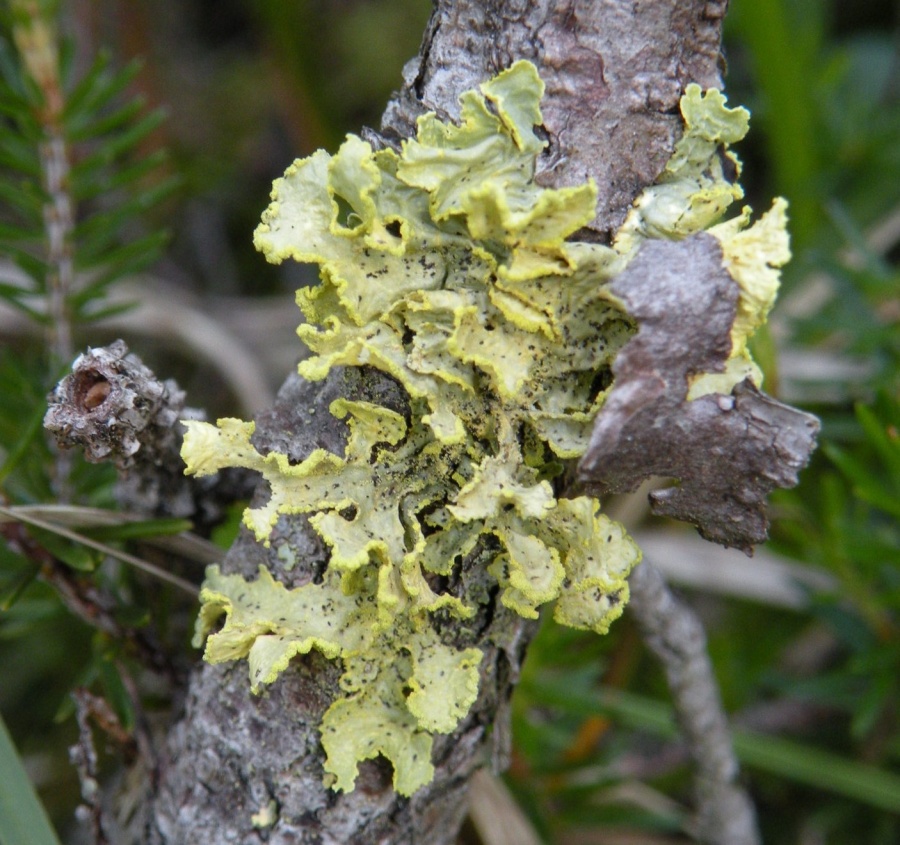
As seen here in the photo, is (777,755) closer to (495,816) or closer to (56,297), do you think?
(495,816)

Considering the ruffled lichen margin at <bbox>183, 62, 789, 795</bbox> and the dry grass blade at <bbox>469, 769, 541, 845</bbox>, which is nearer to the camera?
the ruffled lichen margin at <bbox>183, 62, 789, 795</bbox>

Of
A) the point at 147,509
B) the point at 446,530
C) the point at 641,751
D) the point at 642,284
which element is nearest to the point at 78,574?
A: the point at 147,509

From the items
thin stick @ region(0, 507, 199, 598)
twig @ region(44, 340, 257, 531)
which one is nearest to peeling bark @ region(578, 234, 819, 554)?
twig @ region(44, 340, 257, 531)

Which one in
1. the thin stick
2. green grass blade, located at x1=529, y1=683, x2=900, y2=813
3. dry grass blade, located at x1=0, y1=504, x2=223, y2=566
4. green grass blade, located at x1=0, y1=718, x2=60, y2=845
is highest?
dry grass blade, located at x1=0, y1=504, x2=223, y2=566

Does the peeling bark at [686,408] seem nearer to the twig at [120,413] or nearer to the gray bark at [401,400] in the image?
the gray bark at [401,400]

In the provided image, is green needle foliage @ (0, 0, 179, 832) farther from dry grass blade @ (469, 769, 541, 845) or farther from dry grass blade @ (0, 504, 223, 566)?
dry grass blade @ (469, 769, 541, 845)

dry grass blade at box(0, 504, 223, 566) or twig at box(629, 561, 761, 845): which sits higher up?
dry grass blade at box(0, 504, 223, 566)

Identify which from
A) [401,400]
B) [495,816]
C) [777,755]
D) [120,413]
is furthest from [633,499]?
[120,413]
